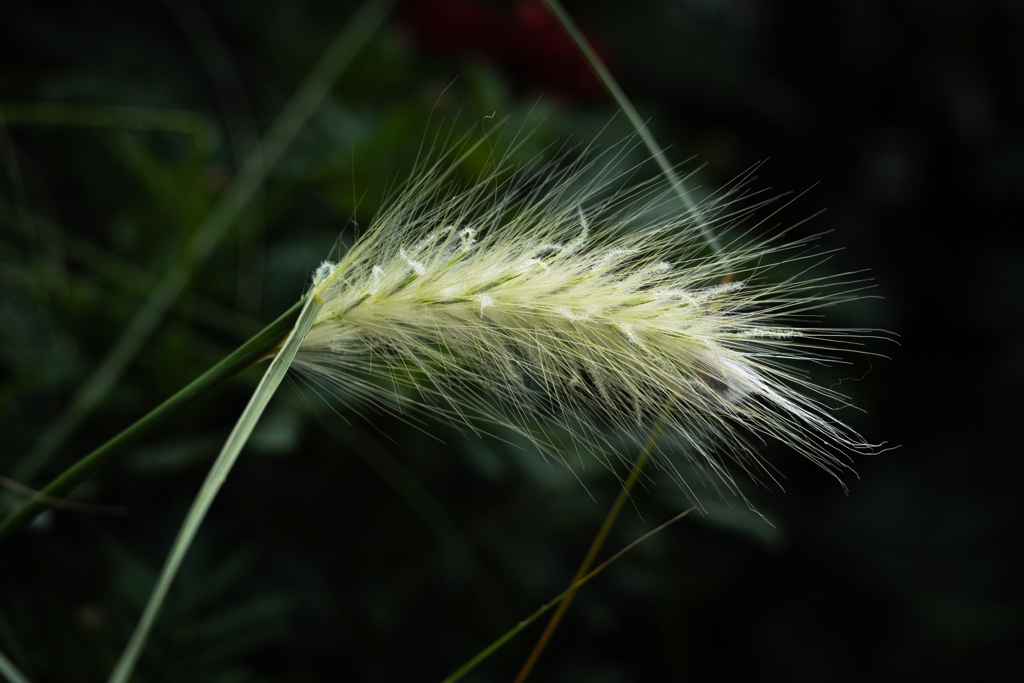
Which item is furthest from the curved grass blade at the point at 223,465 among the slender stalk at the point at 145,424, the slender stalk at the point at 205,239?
the slender stalk at the point at 205,239

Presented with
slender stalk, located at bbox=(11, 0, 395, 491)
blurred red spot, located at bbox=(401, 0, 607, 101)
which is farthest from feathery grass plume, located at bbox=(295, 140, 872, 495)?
blurred red spot, located at bbox=(401, 0, 607, 101)

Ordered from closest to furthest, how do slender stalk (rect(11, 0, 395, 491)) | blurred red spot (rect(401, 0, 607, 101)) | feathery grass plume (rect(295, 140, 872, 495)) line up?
1. feathery grass plume (rect(295, 140, 872, 495))
2. slender stalk (rect(11, 0, 395, 491))
3. blurred red spot (rect(401, 0, 607, 101))

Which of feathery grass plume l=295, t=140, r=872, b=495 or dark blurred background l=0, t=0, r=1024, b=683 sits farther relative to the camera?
dark blurred background l=0, t=0, r=1024, b=683

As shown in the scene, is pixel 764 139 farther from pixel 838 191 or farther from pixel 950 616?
pixel 950 616

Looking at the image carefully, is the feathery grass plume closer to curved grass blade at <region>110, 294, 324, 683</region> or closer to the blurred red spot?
curved grass blade at <region>110, 294, 324, 683</region>

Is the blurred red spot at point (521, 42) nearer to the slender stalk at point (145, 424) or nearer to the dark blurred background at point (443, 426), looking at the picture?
the dark blurred background at point (443, 426)

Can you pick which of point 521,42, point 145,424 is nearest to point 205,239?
point 145,424
